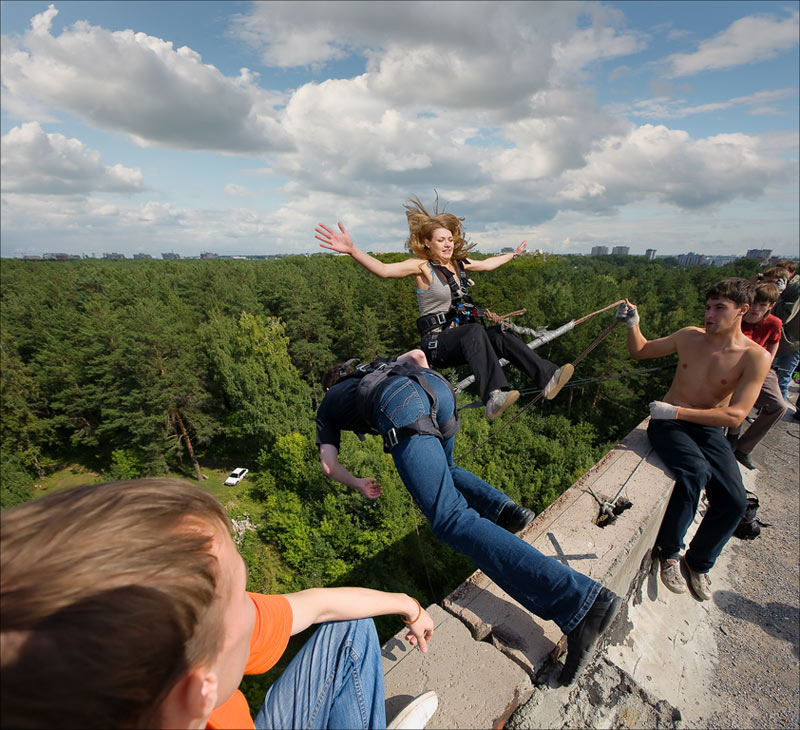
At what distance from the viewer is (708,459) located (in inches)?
156

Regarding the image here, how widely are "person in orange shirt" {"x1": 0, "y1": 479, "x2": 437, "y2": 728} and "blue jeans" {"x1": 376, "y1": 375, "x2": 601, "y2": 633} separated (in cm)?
130

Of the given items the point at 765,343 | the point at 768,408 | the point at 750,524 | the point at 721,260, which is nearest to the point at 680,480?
the point at 750,524

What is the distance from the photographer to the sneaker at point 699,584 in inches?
154

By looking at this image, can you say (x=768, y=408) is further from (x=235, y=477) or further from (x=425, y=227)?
(x=235, y=477)

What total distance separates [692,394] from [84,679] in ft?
16.8

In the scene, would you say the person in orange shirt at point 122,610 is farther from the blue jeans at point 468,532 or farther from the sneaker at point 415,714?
the blue jeans at point 468,532

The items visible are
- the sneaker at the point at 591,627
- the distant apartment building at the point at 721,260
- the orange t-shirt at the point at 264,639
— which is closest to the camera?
the orange t-shirt at the point at 264,639

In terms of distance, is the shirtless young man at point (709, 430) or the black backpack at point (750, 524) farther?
the black backpack at point (750, 524)

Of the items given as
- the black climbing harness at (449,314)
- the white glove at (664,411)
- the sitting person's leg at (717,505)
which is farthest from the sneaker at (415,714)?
the white glove at (664,411)

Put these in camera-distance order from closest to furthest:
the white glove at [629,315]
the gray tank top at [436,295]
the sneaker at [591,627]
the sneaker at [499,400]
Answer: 1. the sneaker at [591,627]
2. the sneaker at [499,400]
3. the gray tank top at [436,295]
4. the white glove at [629,315]

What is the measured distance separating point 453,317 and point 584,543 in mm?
2552

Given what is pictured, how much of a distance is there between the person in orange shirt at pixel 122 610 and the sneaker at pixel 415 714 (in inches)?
27.9

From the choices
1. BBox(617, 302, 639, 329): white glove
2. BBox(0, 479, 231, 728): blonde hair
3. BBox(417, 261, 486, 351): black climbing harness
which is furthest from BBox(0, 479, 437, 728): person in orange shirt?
BBox(617, 302, 639, 329): white glove

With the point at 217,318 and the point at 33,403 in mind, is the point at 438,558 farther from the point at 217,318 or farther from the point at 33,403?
the point at 33,403
